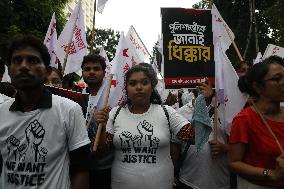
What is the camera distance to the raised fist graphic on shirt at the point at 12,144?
242 cm

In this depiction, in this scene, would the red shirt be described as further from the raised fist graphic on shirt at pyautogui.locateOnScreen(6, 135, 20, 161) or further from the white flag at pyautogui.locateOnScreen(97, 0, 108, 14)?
the white flag at pyautogui.locateOnScreen(97, 0, 108, 14)

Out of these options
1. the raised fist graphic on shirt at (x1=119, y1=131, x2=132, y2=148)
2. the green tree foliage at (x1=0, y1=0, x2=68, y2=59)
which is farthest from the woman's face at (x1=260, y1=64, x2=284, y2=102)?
the green tree foliage at (x1=0, y1=0, x2=68, y2=59)

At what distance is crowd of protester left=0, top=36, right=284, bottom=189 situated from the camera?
243cm

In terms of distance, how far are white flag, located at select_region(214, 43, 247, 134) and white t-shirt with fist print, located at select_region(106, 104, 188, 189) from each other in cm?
73

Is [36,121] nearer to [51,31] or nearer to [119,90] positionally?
[119,90]

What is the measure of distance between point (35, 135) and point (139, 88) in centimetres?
116

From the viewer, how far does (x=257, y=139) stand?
2.87m

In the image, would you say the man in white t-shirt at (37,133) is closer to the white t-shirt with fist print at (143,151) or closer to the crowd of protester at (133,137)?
the crowd of protester at (133,137)

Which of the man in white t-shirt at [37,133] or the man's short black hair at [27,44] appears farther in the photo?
the man's short black hair at [27,44]

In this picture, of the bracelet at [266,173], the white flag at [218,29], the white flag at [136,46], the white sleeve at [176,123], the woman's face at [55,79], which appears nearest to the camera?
the bracelet at [266,173]

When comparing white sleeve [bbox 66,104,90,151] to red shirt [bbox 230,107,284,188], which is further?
red shirt [bbox 230,107,284,188]

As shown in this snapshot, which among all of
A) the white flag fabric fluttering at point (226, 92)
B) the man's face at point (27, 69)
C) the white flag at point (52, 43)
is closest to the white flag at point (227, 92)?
the white flag fabric fluttering at point (226, 92)

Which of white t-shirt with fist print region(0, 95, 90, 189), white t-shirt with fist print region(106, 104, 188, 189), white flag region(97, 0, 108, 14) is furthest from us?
white flag region(97, 0, 108, 14)

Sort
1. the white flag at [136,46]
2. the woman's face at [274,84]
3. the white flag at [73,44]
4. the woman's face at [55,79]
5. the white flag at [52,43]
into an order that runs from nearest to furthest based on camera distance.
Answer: the woman's face at [274,84]
the white flag at [136,46]
the woman's face at [55,79]
the white flag at [73,44]
the white flag at [52,43]
